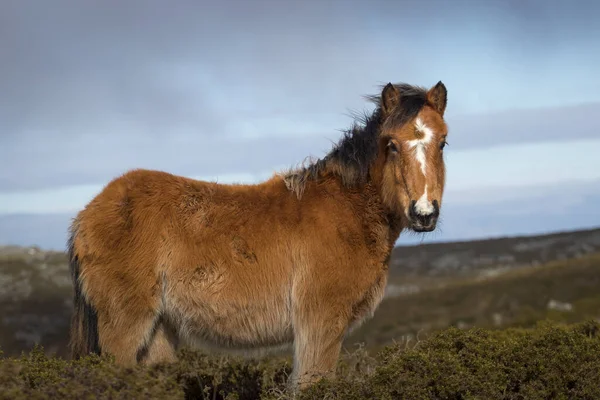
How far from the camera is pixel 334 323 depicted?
694 centimetres

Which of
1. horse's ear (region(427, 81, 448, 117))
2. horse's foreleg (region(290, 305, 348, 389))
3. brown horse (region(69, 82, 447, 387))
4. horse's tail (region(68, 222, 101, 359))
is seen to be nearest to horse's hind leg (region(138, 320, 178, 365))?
brown horse (region(69, 82, 447, 387))

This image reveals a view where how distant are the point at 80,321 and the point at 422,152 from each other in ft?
13.4

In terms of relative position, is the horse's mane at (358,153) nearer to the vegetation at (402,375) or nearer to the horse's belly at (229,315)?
the horse's belly at (229,315)

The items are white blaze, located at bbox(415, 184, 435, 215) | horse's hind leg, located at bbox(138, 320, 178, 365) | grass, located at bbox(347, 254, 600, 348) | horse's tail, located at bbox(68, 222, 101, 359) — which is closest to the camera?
white blaze, located at bbox(415, 184, 435, 215)

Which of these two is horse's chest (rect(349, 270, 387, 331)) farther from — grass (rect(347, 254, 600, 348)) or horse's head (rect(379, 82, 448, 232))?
grass (rect(347, 254, 600, 348))

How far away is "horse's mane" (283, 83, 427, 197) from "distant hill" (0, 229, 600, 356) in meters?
17.2

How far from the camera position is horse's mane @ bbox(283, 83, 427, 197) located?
24.1 feet

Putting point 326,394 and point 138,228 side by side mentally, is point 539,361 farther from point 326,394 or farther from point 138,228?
point 138,228

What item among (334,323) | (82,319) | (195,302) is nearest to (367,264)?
(334,323)

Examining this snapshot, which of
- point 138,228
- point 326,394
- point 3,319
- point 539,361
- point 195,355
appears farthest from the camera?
point 3,319

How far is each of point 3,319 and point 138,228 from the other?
36842 millimetres

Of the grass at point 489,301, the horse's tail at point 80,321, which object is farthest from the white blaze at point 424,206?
the grass at point 489,301

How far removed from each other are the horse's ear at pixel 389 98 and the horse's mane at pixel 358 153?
0.07m

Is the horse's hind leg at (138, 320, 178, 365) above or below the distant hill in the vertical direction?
above
